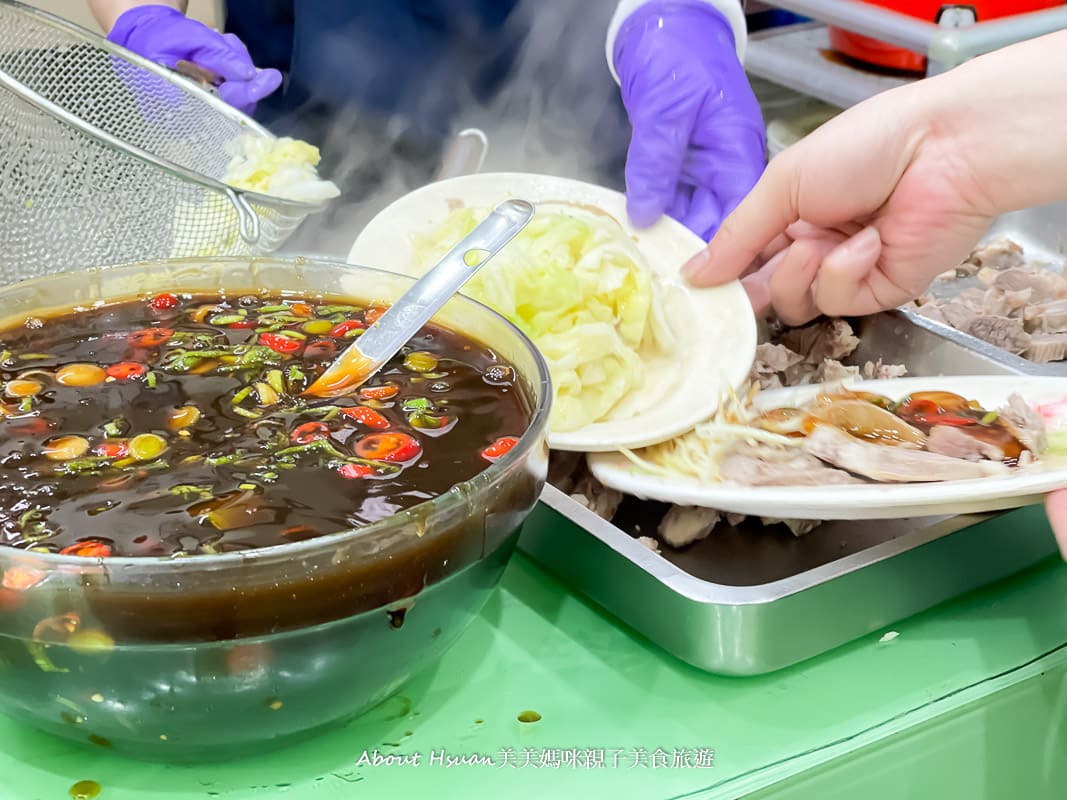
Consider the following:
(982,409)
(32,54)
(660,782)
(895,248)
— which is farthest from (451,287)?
(32,54)

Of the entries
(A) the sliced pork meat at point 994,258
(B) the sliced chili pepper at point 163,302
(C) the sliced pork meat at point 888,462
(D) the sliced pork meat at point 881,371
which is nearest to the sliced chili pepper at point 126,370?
(B) the sliced chili pepper at point 163,302

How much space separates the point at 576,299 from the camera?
1.41 metres

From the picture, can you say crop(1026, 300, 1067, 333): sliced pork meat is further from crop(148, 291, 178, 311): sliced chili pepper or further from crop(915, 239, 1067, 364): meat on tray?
crop(148, 291, 178, 311): sliced chili pepper

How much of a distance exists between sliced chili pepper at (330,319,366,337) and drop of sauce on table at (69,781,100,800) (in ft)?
1.59

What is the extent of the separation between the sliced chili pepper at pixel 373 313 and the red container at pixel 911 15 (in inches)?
90.4

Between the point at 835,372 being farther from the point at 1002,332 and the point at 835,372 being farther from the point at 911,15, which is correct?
the point at 911,15

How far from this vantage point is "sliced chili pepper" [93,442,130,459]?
35.5 inches

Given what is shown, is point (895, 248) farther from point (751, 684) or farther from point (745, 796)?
point (745, 796)

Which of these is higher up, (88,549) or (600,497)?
(88,549)

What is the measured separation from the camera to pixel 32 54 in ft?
6.75

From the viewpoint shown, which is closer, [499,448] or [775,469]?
[499,448]

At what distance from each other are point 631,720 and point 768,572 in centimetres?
32

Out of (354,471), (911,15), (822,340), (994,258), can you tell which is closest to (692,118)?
(822,340)

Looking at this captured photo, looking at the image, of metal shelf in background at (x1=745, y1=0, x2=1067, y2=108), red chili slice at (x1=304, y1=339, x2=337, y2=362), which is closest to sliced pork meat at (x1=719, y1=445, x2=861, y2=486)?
red chili slice at (x1=304, y1=339, x2=337, y2=362)
